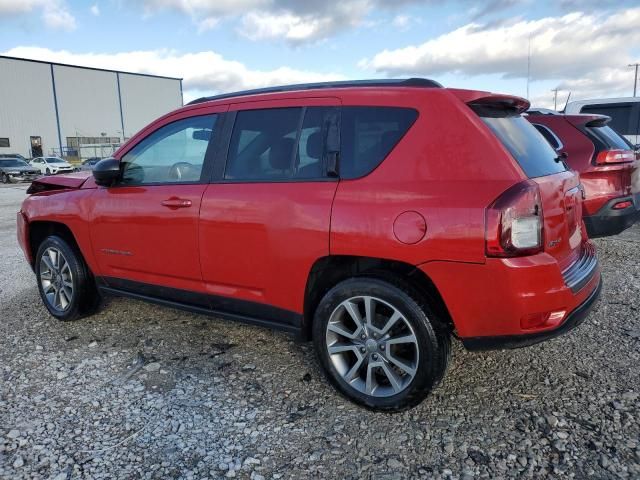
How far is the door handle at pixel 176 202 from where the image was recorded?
320 centimetres

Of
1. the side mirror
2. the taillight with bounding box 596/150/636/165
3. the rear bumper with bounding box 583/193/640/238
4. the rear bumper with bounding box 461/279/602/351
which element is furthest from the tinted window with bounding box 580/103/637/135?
the side mirror

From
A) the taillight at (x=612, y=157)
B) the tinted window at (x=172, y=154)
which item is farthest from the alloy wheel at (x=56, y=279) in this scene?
the taillight at (x=612, y=157)

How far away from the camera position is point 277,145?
9.82 feet

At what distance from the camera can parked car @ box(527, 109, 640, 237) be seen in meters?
4.96

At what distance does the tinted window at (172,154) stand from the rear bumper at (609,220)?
387 cm

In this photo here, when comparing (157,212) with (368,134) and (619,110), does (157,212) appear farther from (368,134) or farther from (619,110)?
(619,110)

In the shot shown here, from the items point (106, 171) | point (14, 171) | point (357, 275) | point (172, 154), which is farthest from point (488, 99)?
point (14, 171)

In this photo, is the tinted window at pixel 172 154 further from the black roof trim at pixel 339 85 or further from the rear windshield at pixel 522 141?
the rear windshield at pixel 522 141

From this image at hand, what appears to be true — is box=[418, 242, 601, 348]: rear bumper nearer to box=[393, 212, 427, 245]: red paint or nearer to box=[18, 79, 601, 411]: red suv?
box=[18, 79, 601, 411]: red suv

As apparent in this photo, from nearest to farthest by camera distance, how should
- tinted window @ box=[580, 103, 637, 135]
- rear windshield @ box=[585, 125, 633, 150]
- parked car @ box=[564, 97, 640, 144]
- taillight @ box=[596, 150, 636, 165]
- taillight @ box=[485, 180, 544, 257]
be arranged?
taillight @ box=[485, 180, 544, 257], taillight @ box=[596, 150, 636, 165], rear windshield @ box=[585, 125, 633, 150], parked car @ box=[564, 97, 640, 144], tinted window @ box=[580, 103, 637, 135]

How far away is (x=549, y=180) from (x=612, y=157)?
3.22m

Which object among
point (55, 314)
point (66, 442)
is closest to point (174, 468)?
point (66, 442)

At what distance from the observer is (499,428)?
2523 millimetres

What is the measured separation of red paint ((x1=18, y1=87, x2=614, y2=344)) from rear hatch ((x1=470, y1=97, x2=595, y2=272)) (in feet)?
0.05
